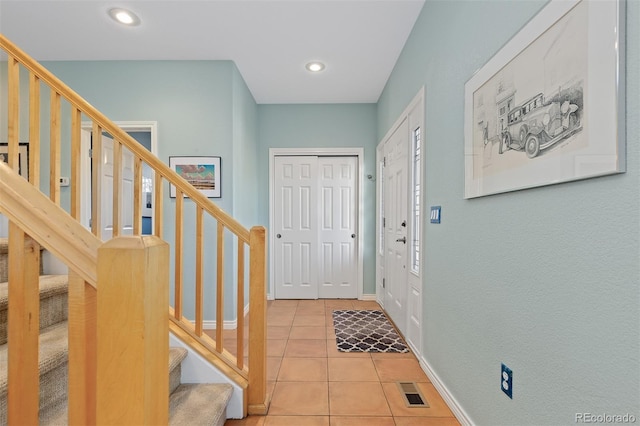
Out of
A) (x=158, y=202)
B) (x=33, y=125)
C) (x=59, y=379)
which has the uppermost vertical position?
(x=33, y=125)

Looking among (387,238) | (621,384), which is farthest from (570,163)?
(387,238)

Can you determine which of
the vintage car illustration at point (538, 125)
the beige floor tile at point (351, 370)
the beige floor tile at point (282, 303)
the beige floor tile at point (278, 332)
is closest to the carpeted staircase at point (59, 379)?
the beige floor tile at point (351, 370)

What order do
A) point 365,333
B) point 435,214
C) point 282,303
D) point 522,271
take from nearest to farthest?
point 522,271
point 435,214
point 365,333
point 282,303

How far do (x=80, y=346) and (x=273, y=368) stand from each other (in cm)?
188

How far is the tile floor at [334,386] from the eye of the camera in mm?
1698

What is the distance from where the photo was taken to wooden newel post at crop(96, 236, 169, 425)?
1.81ft

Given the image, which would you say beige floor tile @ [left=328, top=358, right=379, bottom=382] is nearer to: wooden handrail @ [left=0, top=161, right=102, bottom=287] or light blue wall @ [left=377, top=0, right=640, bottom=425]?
Result: light blue wall @ [left=377, top=0, right=640, bottom=425]

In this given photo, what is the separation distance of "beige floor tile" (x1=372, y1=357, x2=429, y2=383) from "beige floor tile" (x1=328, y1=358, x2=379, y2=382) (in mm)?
55

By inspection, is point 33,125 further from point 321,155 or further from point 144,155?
point 321,155

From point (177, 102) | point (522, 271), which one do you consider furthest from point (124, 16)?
point (522, 271)

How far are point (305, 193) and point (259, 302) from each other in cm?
264

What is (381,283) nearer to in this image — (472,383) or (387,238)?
(387,238)

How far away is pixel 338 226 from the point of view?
420 centimetres

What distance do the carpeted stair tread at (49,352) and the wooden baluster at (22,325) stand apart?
1.78 feet
